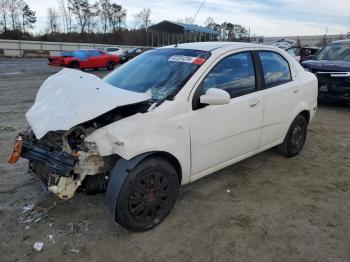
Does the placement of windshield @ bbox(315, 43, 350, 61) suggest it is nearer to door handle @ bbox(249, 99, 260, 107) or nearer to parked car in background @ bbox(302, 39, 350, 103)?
parked car in background @ bbox(302, 39, 350, 103)

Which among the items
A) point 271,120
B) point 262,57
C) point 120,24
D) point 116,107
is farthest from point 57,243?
point 120,24

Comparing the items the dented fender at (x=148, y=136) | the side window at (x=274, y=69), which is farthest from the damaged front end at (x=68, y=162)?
the side window at (x=274, y=69)

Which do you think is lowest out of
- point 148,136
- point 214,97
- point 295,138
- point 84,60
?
point 295,138

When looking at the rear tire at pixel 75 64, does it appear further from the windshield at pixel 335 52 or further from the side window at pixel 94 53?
the windshield at pixel 335 52

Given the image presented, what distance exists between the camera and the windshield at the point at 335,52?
9.59 metres

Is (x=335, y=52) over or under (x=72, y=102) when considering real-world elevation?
over

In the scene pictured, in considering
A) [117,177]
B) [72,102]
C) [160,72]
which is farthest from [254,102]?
[72,102]

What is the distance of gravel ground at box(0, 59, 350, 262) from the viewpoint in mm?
2945

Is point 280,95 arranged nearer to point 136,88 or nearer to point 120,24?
point 136,88

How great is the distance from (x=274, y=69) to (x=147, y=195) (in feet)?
8.39

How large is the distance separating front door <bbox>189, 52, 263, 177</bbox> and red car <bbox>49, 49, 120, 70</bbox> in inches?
752

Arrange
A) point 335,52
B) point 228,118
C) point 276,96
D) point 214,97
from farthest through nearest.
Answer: point 335,52
point 276,96
point 228,118
point 214,97

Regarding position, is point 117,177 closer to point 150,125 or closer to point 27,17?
point 150,125

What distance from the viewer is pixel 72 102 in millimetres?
3125
